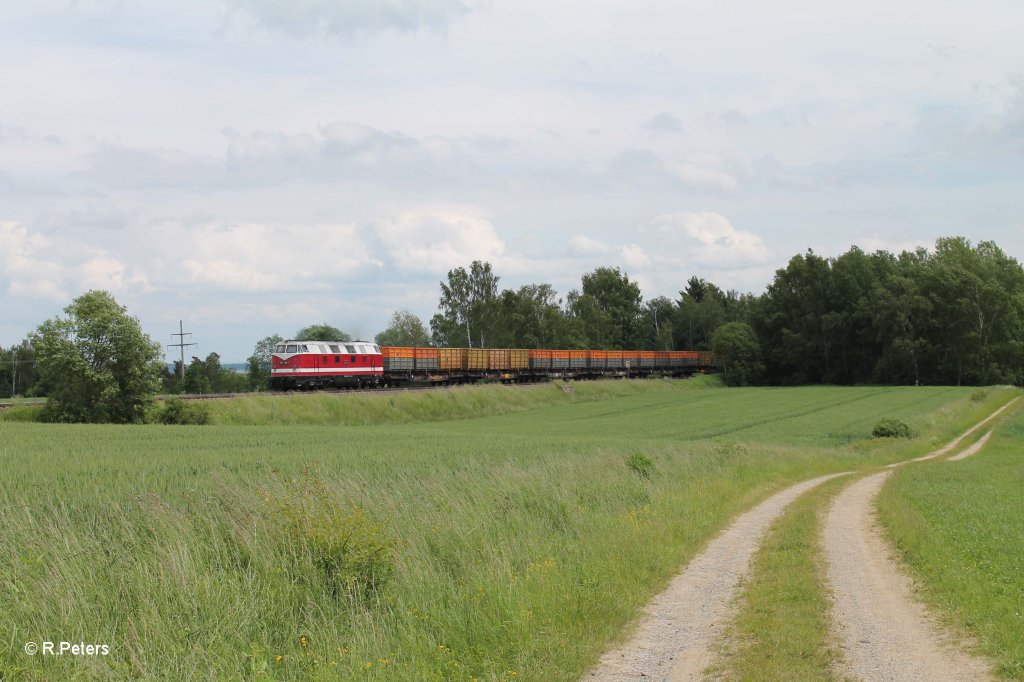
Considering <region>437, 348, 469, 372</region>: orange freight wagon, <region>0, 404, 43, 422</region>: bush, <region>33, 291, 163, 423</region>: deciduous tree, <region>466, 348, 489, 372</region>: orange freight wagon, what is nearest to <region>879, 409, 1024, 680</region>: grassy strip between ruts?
<region>33, 291, 163, 423</region>: deciduous tree

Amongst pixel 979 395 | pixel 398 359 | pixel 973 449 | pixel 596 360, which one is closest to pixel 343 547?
pixel 973 449

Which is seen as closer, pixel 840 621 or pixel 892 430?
pixel 840 621

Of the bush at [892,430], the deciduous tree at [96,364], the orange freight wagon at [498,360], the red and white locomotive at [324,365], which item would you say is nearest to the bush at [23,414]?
the deciduous tree at [96,364]

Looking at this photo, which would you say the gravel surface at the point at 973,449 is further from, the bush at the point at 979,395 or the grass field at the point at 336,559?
the bush at the point at 979,395

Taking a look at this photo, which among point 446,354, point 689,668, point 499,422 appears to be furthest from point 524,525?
point 446,354

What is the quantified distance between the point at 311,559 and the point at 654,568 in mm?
4586

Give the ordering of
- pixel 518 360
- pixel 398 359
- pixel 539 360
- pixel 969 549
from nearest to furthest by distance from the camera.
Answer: pixel 969 549, pixel 398 359, pixel 518 360, pixel 539 360

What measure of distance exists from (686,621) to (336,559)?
4.15 metres

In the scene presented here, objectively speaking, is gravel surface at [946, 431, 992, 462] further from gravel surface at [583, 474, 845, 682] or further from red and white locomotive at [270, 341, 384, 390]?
red and white locomotive at [270, 341, 384, 390]

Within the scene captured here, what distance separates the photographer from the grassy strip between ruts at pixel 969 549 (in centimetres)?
868

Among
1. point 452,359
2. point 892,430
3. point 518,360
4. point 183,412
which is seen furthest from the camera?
point 518,360

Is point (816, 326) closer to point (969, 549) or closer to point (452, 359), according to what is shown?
point (452, 359)

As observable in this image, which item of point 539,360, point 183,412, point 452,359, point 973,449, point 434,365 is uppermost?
point 452,359

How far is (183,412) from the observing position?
43.0 m
